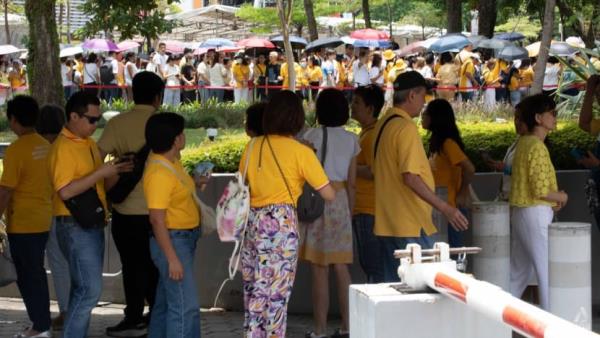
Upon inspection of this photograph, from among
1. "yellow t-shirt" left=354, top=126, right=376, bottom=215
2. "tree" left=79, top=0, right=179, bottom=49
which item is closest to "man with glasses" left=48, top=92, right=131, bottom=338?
"yellow t-shirt" left=354, top=126, right=376, bottom=215

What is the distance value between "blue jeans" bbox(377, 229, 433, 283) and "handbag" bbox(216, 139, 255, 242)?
1.03 meters

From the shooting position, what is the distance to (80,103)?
24.7 feet

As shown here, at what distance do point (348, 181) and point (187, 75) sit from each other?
2296 cm

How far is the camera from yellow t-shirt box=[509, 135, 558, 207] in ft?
25.7

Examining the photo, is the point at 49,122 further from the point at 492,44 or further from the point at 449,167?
the point at 492,44

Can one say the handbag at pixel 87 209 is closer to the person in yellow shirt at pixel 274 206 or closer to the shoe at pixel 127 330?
the person in yellow shirt at pixel 274 206

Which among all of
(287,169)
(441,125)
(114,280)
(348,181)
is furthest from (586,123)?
(114,280)

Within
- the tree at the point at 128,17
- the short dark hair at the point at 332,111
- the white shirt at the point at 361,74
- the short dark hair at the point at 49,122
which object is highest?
the tree at the point at 128,17

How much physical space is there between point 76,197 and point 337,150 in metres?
1.85

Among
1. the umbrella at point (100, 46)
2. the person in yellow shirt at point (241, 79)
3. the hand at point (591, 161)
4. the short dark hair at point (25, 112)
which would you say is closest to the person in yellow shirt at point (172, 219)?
the short dark hair at point (25, 112)

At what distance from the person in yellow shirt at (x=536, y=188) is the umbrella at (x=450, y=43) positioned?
21326mm

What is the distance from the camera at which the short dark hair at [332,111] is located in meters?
8.10

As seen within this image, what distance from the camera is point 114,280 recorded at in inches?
405

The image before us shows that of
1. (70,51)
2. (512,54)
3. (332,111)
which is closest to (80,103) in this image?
(332,111)
